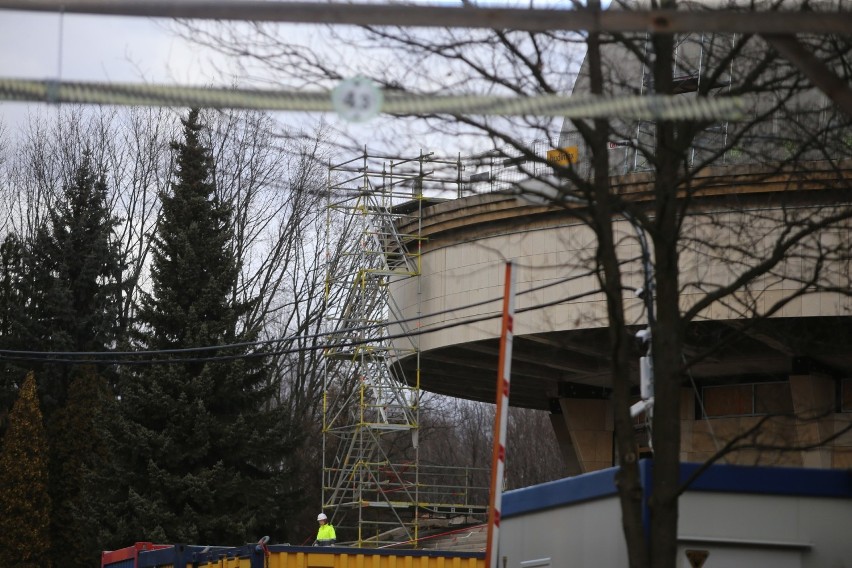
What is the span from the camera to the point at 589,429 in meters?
31.3

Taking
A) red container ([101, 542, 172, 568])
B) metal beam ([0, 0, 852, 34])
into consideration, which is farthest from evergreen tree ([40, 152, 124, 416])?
metal beam ([0, 0, 852, 34])

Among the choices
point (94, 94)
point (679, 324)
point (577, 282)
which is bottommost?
point (679, 324)

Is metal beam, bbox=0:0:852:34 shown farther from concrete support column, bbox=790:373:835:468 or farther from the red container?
concrete support column, bbox=790:373:835:468

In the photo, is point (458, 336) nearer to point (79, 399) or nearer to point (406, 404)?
point (406, 404)

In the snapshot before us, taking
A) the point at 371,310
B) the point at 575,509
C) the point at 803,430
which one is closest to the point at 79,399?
the point at 371,310

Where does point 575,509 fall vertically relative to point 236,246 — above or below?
below

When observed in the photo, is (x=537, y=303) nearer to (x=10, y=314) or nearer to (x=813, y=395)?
(x=813, y=395)

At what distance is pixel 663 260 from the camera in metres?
9.88

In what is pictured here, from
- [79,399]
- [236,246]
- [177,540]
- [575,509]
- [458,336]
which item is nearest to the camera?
[575,509]

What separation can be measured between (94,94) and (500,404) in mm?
4039

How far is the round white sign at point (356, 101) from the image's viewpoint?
21.8 ft

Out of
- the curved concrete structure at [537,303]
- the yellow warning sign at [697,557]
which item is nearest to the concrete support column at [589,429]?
the curved concrete structure at [537,303]

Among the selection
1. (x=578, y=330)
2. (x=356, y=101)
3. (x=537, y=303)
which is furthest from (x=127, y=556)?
(x=356, y=101)

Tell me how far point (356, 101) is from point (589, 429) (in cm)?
2546
